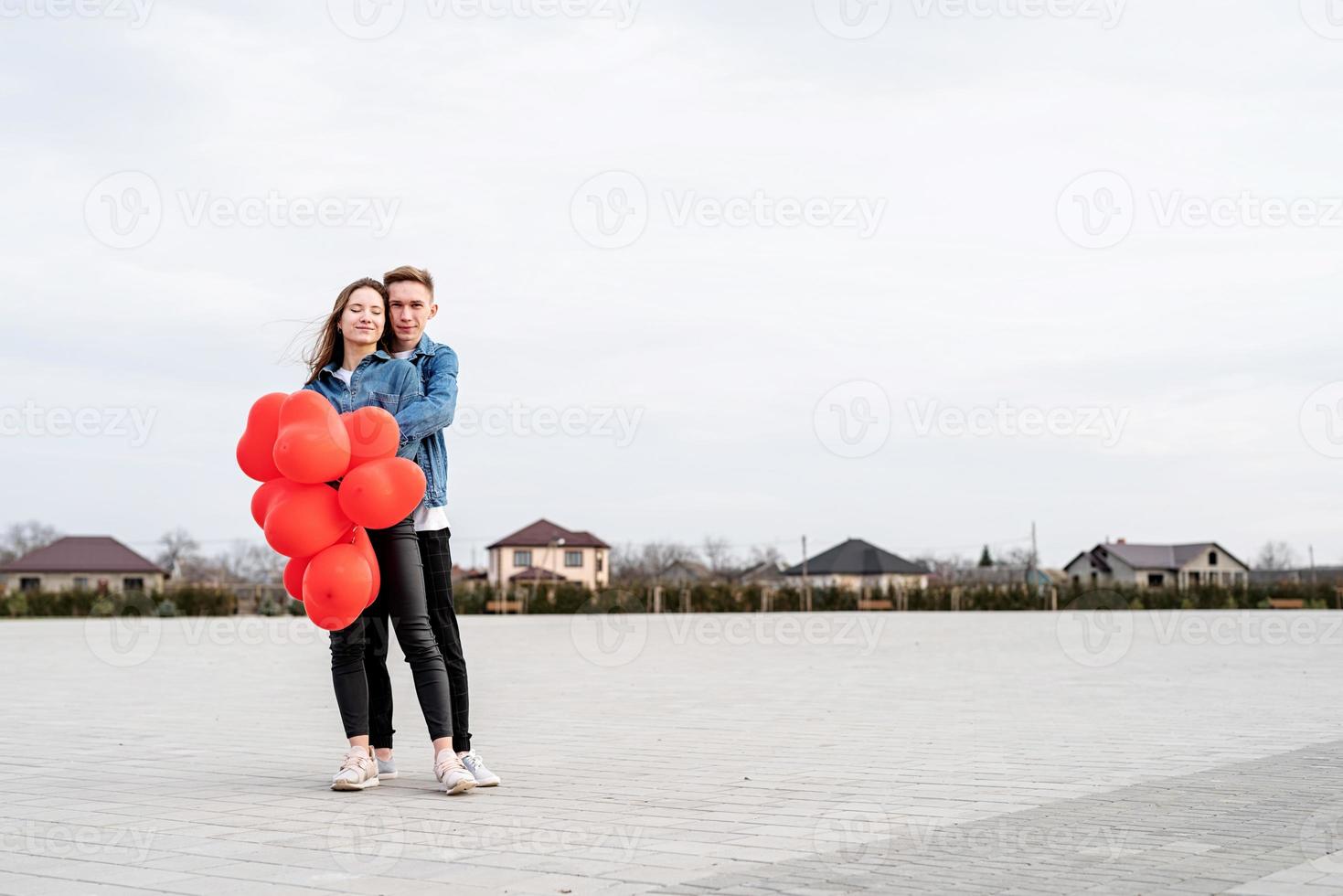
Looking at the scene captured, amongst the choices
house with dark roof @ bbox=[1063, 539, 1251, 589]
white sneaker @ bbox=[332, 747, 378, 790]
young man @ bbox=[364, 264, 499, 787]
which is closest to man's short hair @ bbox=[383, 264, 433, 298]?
young man @ bbox=[364, 264, 499, 787]

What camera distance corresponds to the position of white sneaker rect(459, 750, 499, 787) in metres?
5.36

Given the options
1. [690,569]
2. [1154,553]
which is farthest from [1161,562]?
[690,569]

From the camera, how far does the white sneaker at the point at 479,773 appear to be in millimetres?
5363

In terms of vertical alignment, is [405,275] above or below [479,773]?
above

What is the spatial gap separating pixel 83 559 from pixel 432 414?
79.5 metres

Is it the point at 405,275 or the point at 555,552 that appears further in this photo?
the point at 555,552

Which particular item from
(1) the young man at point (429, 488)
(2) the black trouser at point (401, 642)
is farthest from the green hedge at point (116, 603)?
→ (2) the black trouser at point (401, 642)

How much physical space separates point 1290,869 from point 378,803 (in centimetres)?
311

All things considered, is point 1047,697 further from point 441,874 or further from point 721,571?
point 721,571

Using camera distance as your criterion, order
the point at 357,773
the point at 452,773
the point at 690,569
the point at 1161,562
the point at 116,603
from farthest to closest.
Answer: the point at 1161,562 < the point at 690,569 < the point at 116,603 < the point at 357,773 < the point at 452,773

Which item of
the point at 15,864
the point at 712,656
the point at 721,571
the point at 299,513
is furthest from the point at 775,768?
the point at 721,571

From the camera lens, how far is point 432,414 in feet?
17.9

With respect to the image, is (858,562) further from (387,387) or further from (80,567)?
(387,387)

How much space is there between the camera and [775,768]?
5.88 meters
